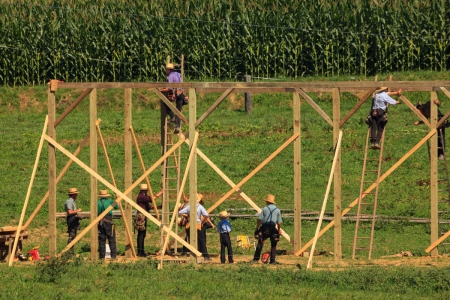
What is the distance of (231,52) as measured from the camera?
45969 mm

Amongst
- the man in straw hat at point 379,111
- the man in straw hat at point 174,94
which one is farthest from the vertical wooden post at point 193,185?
the man in straw hat at point 379,111

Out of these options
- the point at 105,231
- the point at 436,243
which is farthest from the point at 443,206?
the point at 105,231

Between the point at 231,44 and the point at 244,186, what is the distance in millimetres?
13322

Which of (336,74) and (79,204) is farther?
(336,74)

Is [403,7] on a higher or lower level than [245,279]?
higher

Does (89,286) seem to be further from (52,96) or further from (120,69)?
(120,69)

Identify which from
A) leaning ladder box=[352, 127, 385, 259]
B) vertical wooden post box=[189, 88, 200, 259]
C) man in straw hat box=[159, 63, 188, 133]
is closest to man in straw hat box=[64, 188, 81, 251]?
vertical wooden post box=[189, 88, 200, 259]

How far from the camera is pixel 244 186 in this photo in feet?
111

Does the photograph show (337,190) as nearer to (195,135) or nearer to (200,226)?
(200,226)

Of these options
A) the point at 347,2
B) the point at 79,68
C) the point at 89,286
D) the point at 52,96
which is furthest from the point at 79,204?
the point at 347,2

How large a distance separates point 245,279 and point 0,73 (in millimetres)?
25679

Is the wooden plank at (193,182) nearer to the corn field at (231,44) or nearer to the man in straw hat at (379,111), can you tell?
the man in straw hat at (379,111)

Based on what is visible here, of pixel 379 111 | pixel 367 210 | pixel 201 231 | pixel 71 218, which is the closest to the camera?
pixel 201 231

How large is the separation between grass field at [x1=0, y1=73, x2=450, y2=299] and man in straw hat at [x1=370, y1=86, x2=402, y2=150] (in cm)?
260
